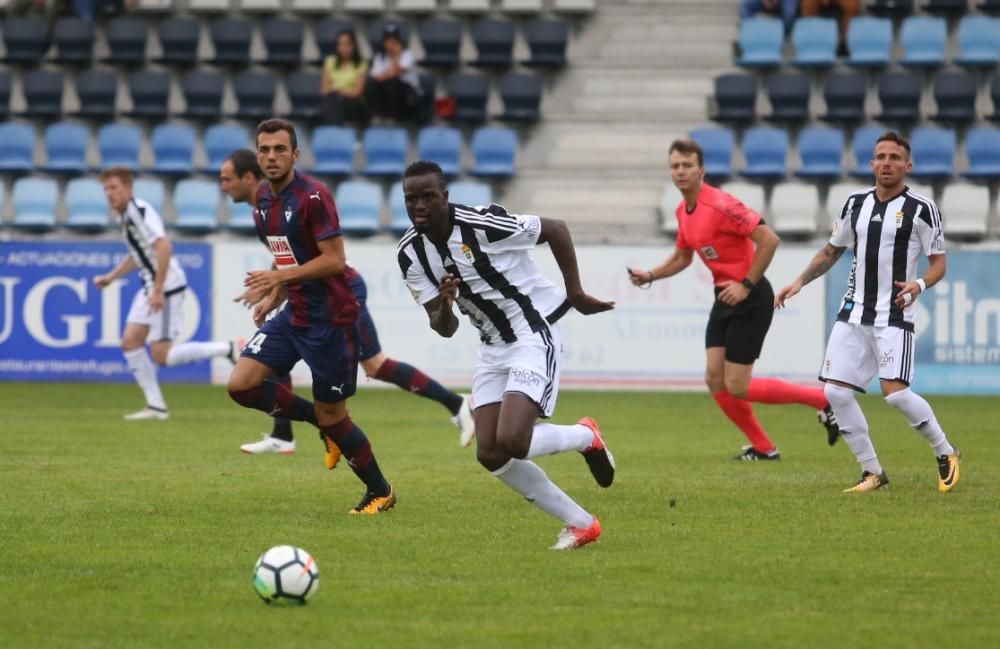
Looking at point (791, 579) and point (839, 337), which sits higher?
point (839, 337)

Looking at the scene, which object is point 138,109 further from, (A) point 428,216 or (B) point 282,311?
(A) point 428,216

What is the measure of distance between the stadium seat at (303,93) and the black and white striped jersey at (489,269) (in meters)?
17.0

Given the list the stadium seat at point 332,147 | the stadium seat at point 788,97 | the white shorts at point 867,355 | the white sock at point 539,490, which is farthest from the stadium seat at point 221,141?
the white sock at point 539,490

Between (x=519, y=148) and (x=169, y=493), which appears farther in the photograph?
(x=519, y=148)

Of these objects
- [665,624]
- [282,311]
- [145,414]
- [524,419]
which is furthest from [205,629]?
[145,414]

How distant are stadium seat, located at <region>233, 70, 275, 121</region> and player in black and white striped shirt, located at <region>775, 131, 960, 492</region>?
15.8m

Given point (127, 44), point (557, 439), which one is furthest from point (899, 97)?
point (557, 439)

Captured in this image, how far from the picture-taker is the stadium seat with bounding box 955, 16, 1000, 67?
77.8 feet

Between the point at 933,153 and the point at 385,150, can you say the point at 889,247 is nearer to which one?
the point at 933,153

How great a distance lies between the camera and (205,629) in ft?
20.2

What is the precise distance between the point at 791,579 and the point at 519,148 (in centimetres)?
1837

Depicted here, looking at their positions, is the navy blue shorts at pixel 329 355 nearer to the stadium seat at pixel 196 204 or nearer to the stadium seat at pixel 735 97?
the stadium seat at pixel 196 204

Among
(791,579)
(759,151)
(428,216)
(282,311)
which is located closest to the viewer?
(791,579)

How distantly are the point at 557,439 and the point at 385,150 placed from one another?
16.3 metres
